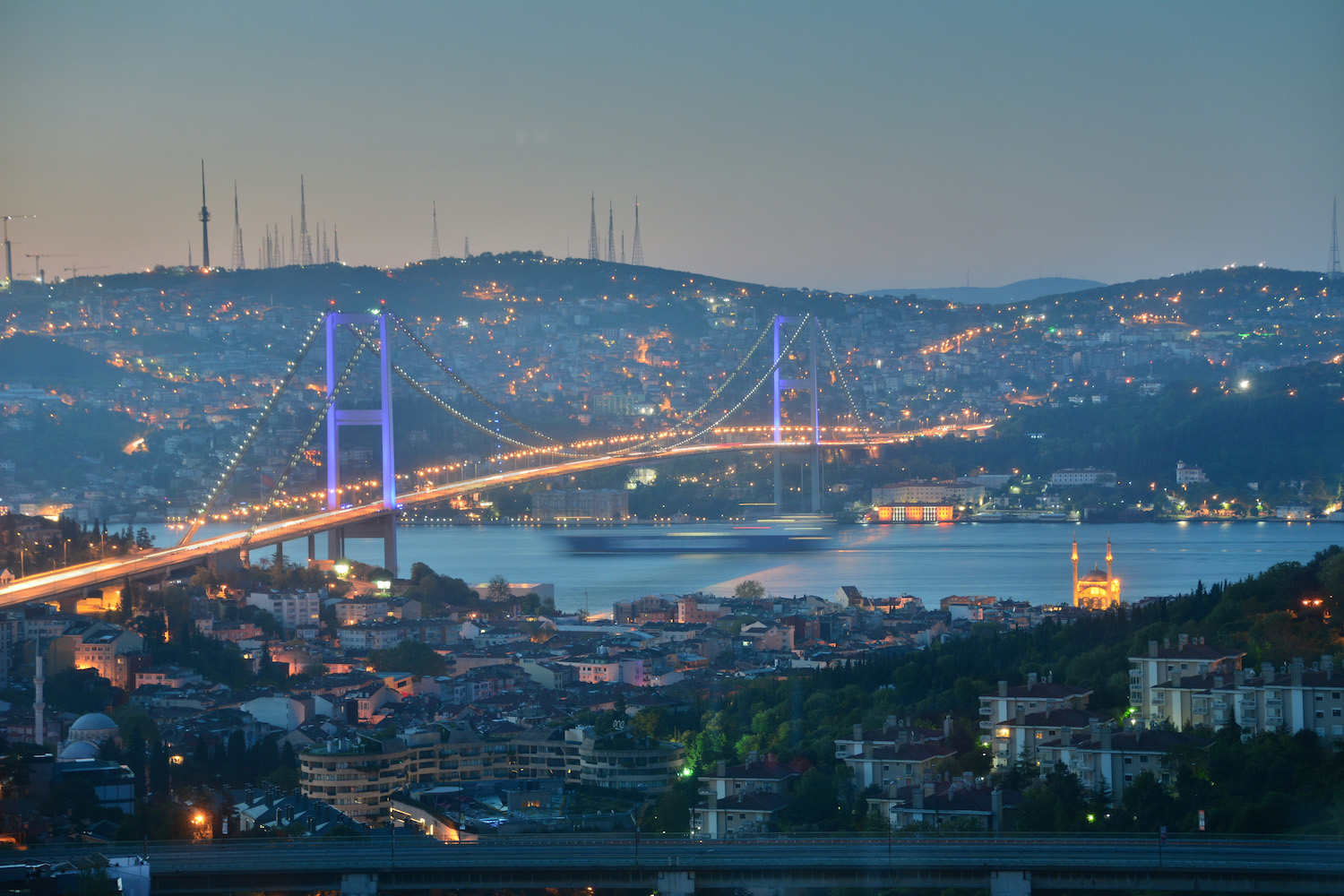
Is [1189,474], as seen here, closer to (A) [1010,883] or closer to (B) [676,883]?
(A) [1010,883]

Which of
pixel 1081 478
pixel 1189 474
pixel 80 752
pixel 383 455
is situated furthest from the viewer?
pixel 1081 478

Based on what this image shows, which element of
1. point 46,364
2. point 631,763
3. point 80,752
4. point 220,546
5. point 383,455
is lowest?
point 631,763

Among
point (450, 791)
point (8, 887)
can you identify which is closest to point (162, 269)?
point (450, 791)

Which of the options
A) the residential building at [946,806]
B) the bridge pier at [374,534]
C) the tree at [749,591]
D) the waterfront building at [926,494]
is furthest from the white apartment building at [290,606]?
the waterfront building at [926,494]

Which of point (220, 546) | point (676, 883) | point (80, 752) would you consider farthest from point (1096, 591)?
point (676, 883)

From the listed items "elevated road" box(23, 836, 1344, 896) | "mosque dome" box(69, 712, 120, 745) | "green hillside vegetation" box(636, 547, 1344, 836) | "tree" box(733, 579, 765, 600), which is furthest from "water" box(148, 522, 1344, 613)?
"elevated road" box(23, 836, 1344, 896)

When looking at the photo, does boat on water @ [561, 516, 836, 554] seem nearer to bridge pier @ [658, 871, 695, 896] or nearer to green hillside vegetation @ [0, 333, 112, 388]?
green hillside vegetation @ [0, 333, 112, 388]

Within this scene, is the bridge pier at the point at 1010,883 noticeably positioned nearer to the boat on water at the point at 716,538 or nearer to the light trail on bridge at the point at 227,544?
the light trail on bridge at the point at 227,544
